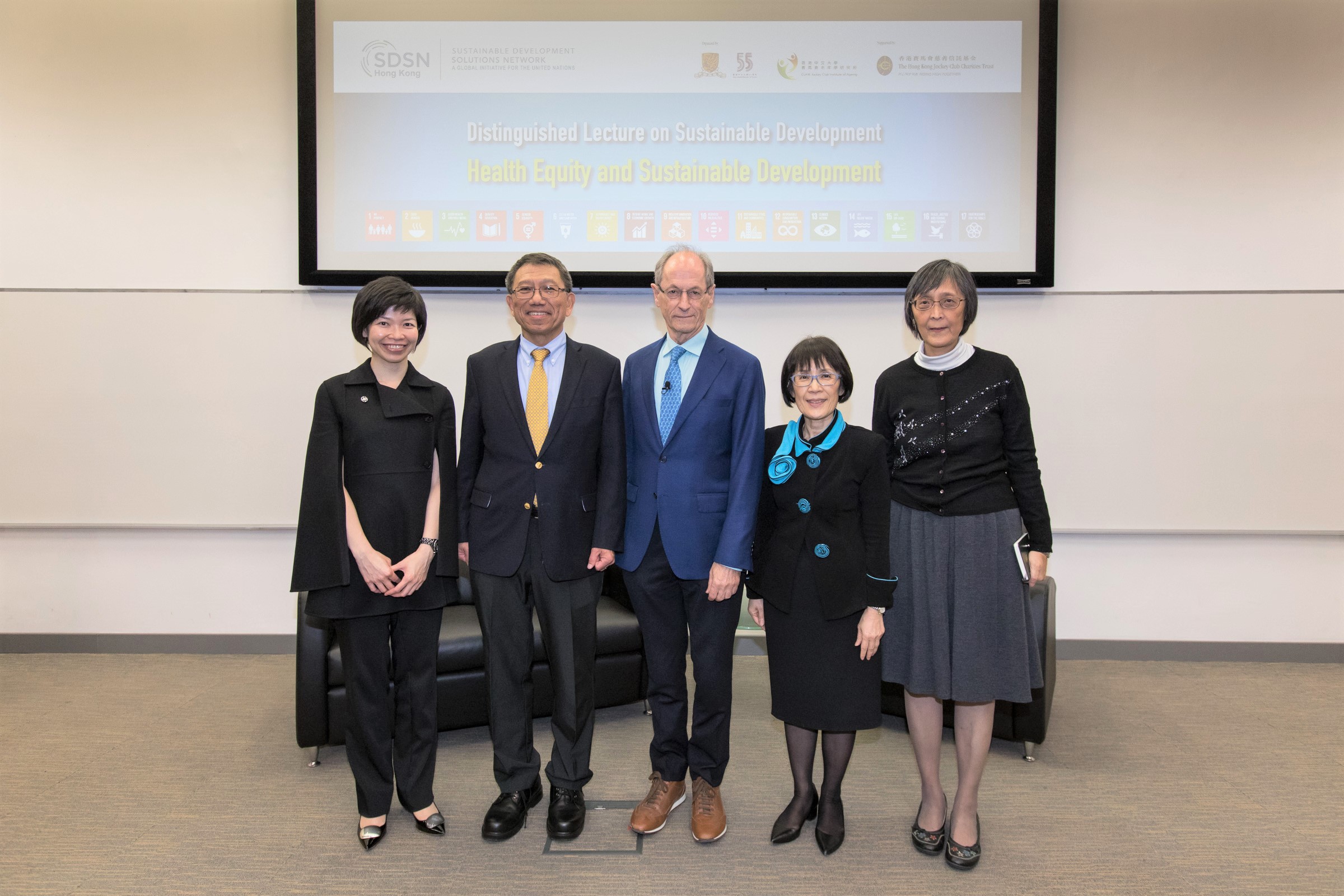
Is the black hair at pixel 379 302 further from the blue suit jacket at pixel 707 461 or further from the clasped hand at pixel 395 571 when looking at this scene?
the blue suit jacket at pixel 707 461

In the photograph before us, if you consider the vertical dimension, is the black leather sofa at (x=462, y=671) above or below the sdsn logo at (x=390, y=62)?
below

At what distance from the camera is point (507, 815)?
7.63 feet

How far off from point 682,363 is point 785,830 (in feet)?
4.57

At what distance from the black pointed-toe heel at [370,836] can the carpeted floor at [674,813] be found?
0.04 metres

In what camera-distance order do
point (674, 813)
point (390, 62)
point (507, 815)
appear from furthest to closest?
1. point (390, 62)
2. point (674, 813)
3. point (507, 815)

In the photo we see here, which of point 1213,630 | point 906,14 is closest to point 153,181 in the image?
point 906,14

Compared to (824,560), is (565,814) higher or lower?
lower

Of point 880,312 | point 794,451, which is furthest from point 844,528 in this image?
point 880,312

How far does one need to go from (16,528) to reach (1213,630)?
6275mm

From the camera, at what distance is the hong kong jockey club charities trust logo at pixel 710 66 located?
388 centimetres

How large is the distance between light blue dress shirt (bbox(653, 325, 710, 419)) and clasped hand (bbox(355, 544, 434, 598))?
0.77 meters

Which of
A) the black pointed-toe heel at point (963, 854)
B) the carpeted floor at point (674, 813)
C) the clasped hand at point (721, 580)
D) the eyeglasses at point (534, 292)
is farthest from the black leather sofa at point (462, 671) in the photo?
the black pointed-toe heel at point (963, 854)

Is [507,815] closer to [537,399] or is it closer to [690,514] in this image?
[690,514]

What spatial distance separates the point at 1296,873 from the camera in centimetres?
217
